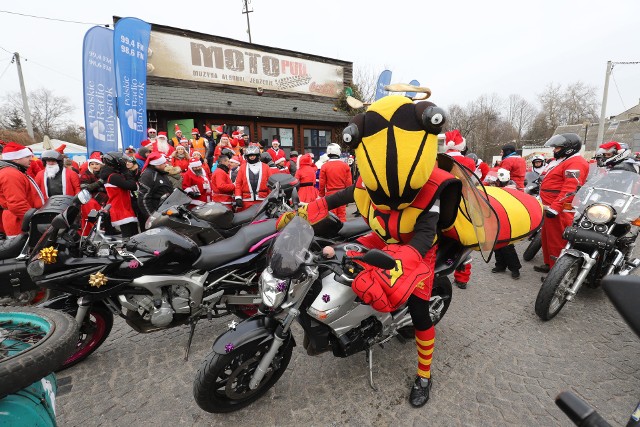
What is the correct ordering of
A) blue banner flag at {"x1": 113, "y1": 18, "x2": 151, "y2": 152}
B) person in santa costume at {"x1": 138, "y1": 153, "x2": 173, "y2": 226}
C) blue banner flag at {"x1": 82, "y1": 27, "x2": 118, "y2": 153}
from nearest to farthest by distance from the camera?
1. person in santa costume at {"x1": 138, "y1": 153, "x2": 173, "y2": 226}
2. blue banner flag at {"x1": 82, "y1": 27, "x2": 118, "y2": 153}
3. blue banner flag at {"x1": 113, "y1": 18, "x2": 151, "y2": 152}

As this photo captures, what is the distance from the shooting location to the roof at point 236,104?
11.9 metres

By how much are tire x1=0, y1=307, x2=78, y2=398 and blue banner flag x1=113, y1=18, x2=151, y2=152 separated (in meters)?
8.70

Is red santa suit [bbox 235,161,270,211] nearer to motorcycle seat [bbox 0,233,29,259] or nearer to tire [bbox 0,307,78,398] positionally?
motorcycle seat [bbox 0,233,29,259]

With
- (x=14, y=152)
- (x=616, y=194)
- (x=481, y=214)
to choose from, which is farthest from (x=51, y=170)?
(x=616, y=194)

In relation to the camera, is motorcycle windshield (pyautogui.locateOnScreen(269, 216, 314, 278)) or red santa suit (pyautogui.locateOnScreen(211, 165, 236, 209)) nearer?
motorcycle windshield (pyautogui.locateOnScreen(269, 216, 314, 278))

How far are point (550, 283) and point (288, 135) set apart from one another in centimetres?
1367

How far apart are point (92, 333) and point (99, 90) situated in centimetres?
808

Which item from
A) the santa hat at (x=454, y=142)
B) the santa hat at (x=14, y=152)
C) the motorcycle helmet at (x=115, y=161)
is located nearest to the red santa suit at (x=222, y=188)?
the motorcycle helmet at (x=115, y=161)

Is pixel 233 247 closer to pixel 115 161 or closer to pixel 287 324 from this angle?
pixel 287 324

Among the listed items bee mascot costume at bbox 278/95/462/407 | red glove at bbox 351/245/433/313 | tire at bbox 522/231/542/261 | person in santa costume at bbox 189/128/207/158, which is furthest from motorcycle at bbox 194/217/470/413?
person in santa costume at bbox 189/128/207/158

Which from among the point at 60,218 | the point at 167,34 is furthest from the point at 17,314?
the point at 167,34

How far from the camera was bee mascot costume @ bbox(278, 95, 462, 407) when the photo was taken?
1.71 metres

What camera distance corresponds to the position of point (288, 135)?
15.4 metres

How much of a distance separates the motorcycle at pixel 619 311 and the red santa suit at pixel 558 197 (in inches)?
157
